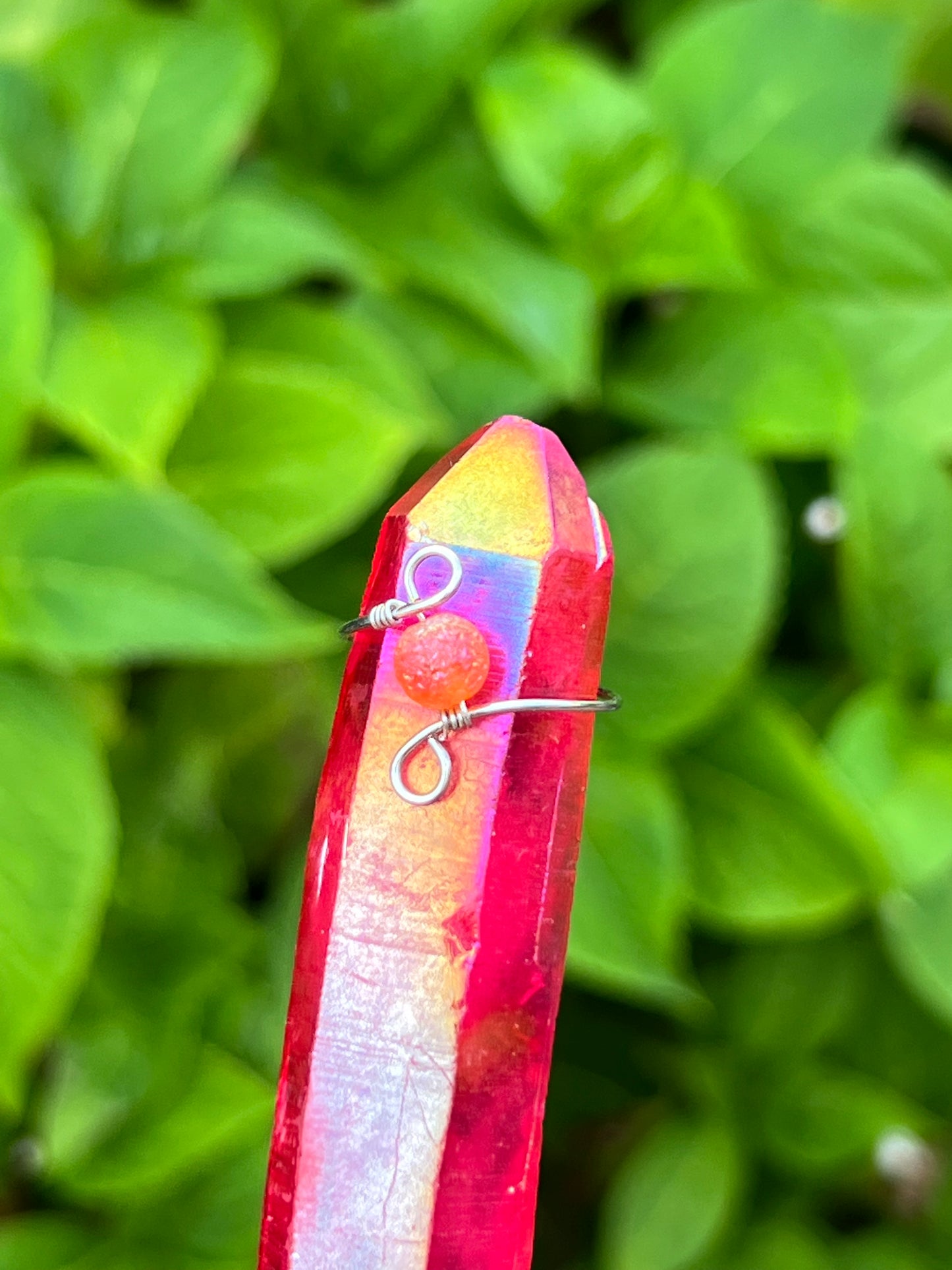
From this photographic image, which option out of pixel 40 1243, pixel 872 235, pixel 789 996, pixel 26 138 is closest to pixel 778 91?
pixel 872 235

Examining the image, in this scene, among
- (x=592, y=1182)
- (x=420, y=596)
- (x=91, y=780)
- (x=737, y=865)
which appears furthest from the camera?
(x=592, y=1182)

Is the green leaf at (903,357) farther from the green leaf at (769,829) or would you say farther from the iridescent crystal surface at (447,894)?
the iridescent crystal surface at (447,894)

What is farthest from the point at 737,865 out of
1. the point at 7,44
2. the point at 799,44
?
the point at 7,44

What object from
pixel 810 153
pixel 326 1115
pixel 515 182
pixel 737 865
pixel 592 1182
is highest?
pixel 810 153

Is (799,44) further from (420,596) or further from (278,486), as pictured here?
(420,596)

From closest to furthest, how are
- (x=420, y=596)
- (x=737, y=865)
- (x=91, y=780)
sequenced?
(x=420, y=596) < (x=91, y=780) < (x=737, y=865)

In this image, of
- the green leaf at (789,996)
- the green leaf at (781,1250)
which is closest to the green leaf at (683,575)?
the green leaf at (789,996)

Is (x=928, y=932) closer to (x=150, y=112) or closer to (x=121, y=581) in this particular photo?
(x=121, y=581)
